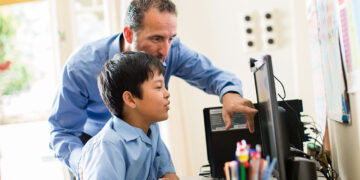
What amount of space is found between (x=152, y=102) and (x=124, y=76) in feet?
0.40

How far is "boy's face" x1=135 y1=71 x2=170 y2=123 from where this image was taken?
1.21m

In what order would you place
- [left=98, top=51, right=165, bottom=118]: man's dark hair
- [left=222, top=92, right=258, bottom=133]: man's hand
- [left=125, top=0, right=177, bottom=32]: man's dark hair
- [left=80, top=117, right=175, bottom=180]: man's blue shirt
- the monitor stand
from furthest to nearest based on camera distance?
[left=125, top=0, right=177, bottom=32]: man's dark hair, [left=222, top=92, right=258, bottom=133]: man's hand, [left=98, top=51, right=165, bottom=118]: man's dark hair, [left=80, top=117, right=175, bottom=180]: man's blue shirt, the monitor stand

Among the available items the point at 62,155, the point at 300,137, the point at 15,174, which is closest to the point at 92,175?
the point at 62,155

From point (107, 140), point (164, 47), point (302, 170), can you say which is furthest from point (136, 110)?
point (302, 170)

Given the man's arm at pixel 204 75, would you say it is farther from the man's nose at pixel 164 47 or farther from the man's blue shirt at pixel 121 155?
the man's blue shirt at pixel 121 155

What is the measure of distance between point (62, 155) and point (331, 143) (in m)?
1.14

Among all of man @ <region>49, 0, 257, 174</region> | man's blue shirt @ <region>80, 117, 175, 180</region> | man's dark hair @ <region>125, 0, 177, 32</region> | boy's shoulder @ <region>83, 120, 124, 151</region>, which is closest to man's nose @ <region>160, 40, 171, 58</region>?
man @ <region>49, 0, 257, 174</region>

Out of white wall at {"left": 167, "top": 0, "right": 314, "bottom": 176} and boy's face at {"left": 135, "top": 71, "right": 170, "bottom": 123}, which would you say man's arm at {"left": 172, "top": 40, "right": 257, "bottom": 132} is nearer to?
boy's face at {"left": 135, "top": 71, "right": 170, "bottom": 123}

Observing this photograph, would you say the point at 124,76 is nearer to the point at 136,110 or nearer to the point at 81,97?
the point at 136,110

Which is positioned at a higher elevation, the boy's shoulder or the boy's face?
the boy's face

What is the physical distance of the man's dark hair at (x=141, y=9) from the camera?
1490mm

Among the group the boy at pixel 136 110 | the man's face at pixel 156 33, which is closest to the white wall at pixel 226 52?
the man's face at pixel 156 33

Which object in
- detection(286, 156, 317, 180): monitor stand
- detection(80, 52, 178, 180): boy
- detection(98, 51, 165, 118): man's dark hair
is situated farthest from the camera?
detection(98, 51, 165, 118): man's dark hair

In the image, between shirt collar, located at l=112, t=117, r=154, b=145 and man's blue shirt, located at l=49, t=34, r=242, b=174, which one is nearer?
shirt collar, located at l=112, t=117, r=154, b=145
